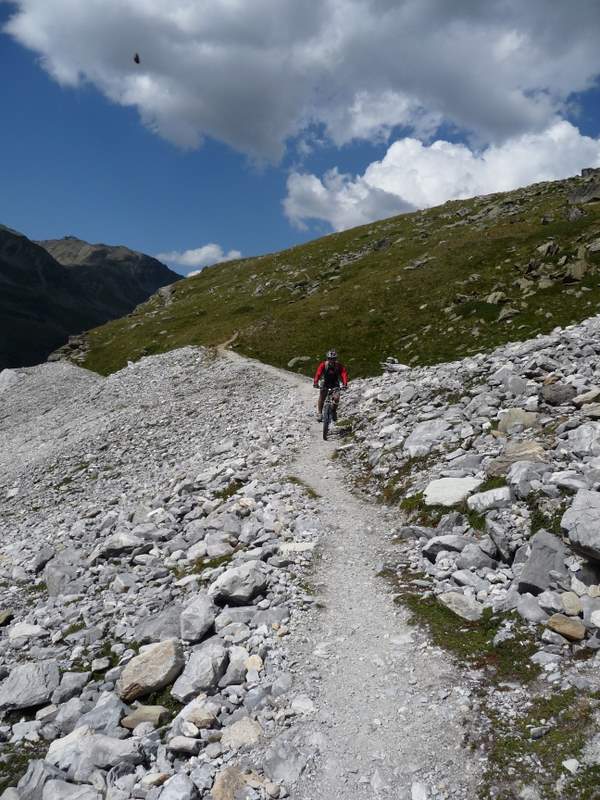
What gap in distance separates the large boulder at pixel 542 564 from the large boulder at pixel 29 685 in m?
9.50

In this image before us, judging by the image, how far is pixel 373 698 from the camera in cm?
798

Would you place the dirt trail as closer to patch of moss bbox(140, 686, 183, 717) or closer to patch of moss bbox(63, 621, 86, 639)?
patch of moss bbox(140, 686, 183, 717)

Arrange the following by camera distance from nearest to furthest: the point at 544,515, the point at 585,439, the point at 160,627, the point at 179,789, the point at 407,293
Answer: the point at 179,789 < the point at 544,515 < the point at 160,627 < the point at 585,439 < the point at 407,293

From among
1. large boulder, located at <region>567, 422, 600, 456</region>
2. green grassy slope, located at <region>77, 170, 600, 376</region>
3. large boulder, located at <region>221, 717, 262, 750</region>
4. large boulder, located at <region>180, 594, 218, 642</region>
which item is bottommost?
large boulder, located at <region>221, 717, 262, 750</region>

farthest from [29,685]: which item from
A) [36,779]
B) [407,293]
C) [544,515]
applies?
[407,293]

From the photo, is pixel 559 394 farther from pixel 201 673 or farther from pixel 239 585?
pixel 201 673

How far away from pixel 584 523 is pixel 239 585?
23.3 ft

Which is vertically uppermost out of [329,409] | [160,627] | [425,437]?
[329,409]

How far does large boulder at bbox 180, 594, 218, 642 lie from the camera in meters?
10.3

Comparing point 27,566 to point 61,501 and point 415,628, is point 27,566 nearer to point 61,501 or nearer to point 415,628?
point 61,501

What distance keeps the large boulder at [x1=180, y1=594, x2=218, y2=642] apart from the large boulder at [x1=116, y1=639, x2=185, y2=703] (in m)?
0.41

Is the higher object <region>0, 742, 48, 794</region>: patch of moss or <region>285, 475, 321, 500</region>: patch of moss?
<region>285, 475, 321, 500</region>: patch of moss

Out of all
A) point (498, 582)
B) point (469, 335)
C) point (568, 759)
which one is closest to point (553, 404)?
point (498, 582)

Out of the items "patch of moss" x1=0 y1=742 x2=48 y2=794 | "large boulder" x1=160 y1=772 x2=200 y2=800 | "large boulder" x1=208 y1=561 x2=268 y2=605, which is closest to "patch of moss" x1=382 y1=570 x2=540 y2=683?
"large boulder" x1=208 y1=561 x2=268 y2=605
